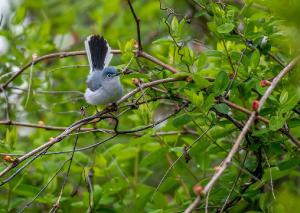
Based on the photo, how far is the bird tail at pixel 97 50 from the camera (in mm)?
3580

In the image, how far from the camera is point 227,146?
3.17m

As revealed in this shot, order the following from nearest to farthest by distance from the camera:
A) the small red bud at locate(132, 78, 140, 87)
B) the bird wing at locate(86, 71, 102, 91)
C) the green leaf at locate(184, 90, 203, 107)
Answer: the green leaf at locate(184, 90, 203, 107), the small red bud at locate(132, 78, 140, 87), the bird wing at locate(86, 71, 102, 91)

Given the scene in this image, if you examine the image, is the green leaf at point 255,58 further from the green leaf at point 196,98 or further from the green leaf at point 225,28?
the green leaf at point 196,98

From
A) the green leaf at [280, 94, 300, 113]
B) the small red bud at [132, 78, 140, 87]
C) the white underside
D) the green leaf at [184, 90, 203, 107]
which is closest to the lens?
the green leaf at [280, 94, 300, 113]

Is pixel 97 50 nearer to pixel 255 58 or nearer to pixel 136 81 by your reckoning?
pixel 136 81

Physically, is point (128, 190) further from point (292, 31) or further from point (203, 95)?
point (292, 31)

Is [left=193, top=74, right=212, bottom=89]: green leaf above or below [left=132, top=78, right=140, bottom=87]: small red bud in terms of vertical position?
above

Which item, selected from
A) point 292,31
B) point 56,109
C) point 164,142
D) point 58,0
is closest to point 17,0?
point 58,0

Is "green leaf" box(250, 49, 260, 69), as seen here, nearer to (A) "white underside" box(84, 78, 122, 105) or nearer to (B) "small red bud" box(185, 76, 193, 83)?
(B) "small red bud" box(185, 76, 193, 83)

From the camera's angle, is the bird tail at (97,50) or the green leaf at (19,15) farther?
the green leaf at (19,15)

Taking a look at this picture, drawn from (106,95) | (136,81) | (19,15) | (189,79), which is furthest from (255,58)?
(19,15)

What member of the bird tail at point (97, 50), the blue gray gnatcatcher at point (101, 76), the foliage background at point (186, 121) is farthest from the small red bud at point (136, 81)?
the bird tail at point (97, 50)

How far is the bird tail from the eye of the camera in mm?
3580

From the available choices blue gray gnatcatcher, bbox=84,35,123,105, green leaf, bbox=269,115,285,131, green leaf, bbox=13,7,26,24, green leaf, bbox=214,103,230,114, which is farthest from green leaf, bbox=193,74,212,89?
green leaf, bbox=13,7,26,24
